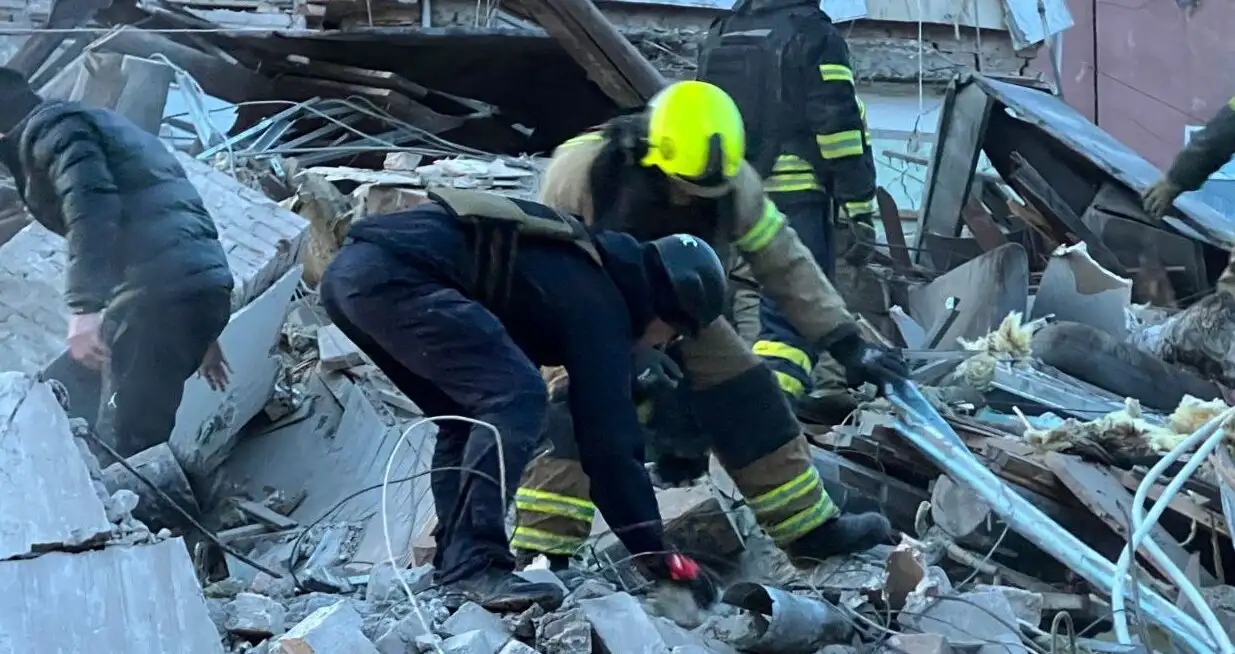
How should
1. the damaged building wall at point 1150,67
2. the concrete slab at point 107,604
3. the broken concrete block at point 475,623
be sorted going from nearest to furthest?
the concrete slab at point 107,604 < the broken concrete block at point 475,623 < the damaged building wall at point 1150,67

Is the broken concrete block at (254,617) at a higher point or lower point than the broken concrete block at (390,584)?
higher

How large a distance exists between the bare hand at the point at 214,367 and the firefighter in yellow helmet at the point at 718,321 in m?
1.49

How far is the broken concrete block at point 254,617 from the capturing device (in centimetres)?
308

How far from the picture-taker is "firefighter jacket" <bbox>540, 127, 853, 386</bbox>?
4445 mm

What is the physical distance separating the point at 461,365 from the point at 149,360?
164cm

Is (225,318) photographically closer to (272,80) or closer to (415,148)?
(415,148)

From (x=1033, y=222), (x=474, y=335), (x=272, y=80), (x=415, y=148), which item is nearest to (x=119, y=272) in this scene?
(x=474, y=335)

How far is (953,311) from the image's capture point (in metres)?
7.21

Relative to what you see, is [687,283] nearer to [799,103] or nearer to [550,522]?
[550,522]

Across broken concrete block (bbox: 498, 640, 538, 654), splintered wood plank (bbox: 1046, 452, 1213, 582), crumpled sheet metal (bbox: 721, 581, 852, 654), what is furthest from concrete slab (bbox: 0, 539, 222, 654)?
splintered wood plank (bbox: 1046, 452, 1213, 582)

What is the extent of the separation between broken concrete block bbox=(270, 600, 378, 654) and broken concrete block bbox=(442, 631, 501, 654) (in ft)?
0.59

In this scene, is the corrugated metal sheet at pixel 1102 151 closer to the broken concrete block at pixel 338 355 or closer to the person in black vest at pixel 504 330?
the broken concrete block at pixel 338 355

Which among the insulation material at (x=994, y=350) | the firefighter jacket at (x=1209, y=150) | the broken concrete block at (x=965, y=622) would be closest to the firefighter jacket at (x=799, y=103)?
the insulation material at (x=994, y=350)

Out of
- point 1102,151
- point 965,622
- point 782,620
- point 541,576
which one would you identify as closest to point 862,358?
point 965,622
